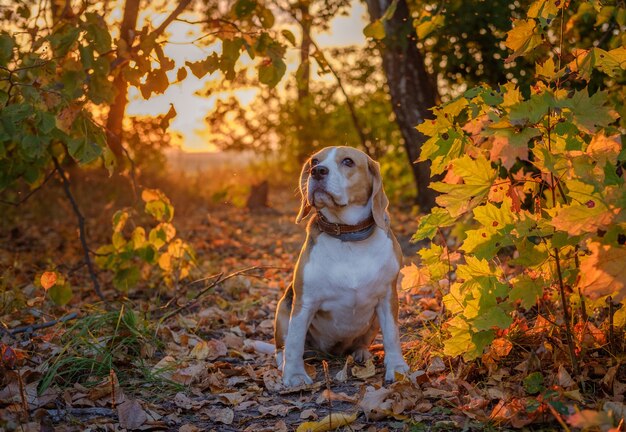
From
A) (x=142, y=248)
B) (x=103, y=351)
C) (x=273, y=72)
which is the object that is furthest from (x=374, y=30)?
(x=103, y=351)

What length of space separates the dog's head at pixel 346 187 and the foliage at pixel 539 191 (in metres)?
0.46

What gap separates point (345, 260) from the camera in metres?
3.89

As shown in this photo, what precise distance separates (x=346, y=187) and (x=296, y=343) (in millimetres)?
878

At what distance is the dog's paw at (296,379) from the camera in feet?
12.7

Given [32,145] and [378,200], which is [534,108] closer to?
[378,200]

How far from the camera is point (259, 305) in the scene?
596 centimetres

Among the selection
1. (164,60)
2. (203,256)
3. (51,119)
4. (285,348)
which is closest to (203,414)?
(285,348)

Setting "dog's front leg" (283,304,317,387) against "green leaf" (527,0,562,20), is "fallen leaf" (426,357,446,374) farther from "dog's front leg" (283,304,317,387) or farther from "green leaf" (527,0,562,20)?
"green leaf" (527,0,562,20)

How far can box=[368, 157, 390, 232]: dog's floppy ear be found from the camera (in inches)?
155

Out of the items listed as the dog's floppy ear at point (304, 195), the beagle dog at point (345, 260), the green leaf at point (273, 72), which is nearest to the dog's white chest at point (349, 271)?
the beagle dog at point (345, 260)

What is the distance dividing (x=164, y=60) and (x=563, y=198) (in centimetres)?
256

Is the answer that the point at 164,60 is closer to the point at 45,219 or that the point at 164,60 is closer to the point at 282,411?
the point at 282,411

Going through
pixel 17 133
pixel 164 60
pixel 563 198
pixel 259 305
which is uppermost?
pixel 164 60

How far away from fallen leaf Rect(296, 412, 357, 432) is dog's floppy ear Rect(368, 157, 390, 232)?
1121 mm
